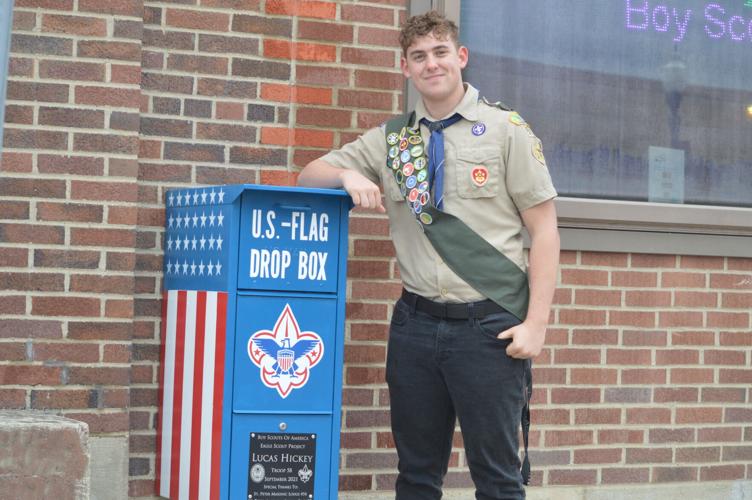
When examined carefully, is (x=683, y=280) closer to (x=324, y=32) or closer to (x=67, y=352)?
(x=324, y=32)

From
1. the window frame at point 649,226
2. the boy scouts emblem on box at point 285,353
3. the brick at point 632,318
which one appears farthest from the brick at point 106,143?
the brick at point 632,318

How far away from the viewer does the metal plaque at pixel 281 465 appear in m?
4.38

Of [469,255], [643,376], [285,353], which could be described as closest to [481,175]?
[469,255]

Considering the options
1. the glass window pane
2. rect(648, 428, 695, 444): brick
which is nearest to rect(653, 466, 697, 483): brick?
rect(648, 428, 695, 444): brick

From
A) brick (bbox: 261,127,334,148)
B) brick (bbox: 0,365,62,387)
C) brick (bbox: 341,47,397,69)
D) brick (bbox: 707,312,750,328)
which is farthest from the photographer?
brick (bbox: 707,312,750,328)

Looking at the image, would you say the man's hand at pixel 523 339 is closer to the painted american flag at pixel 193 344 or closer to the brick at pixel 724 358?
the painted american flag at pixel 193 344

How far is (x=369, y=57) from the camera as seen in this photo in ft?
17.5

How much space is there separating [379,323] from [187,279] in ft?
3.22

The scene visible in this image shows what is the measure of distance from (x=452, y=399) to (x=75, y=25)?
203 cm

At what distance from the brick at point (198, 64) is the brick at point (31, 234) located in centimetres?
84

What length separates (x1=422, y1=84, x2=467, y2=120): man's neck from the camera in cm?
434

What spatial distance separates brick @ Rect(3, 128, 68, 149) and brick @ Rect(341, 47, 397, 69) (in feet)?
4.12

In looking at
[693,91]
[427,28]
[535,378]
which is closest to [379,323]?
[535,378]

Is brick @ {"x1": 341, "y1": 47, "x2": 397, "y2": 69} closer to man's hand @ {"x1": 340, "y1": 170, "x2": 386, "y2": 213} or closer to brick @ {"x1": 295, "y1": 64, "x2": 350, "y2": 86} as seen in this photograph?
brick @ {"x1": 295, "y1": 64, "x2": 350, "y2": 86}
